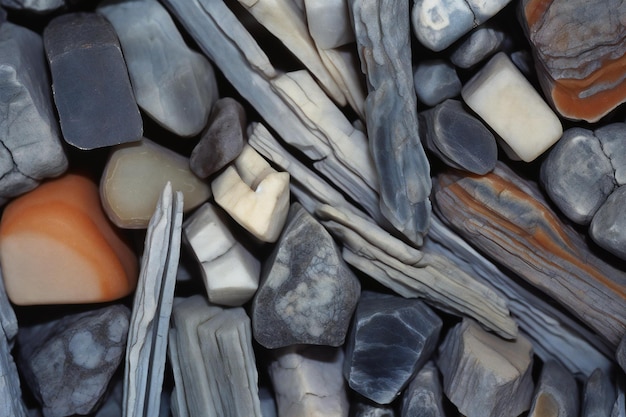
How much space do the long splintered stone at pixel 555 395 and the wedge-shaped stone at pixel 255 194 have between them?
0.44 metres

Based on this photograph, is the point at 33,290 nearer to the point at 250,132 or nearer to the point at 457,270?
the point at 250,132

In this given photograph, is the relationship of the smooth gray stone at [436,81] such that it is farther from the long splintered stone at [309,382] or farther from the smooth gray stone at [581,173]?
the long splintered stone at [309,382]

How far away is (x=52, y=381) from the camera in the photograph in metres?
1.02

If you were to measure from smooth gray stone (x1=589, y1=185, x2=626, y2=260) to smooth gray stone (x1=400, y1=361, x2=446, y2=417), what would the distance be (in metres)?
→ 0.31

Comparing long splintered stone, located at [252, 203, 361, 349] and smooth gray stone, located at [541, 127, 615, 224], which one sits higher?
smooth gray stone, located at [541, 127, 615, 224]

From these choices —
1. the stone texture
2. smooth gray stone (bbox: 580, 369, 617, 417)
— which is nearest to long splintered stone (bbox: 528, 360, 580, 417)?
smooth gray stone (bbox: 580, 369, 617, 417)

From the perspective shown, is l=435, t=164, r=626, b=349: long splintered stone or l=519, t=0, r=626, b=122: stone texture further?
l=435, t=164, r=626, b=349: long splintered stone

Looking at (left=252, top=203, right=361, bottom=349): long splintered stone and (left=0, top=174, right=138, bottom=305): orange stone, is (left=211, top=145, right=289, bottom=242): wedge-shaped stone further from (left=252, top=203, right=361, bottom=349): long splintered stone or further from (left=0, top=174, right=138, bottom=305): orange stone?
(left=0, top=174, right=138, bottom=305): orange stone

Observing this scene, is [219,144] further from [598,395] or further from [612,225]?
[598,395]

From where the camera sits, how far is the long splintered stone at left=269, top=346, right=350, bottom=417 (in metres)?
1.03

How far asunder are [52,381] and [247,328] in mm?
287

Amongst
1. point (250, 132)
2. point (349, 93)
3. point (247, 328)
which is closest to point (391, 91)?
point (349, 93)

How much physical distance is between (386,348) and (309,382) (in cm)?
13

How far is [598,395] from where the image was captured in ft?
3.39
